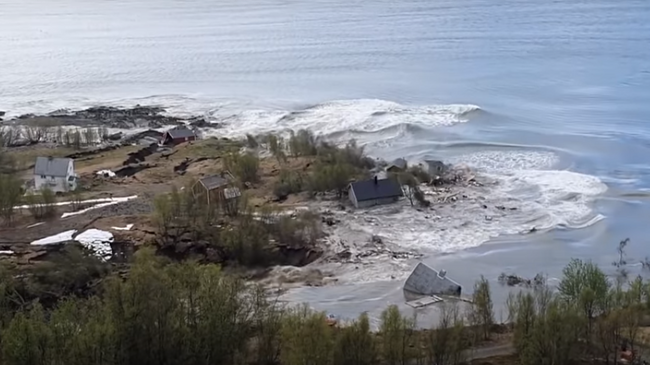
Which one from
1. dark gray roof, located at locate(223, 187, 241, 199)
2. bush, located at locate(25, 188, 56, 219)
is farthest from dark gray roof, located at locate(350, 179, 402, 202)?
bush, located at locate(25, 188, 56, 219)

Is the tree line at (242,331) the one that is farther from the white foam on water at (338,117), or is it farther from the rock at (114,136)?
the white foam on water at (338,117)

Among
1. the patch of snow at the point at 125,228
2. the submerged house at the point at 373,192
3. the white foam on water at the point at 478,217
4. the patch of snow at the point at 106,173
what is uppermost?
the patch of snow at the point at 106,173

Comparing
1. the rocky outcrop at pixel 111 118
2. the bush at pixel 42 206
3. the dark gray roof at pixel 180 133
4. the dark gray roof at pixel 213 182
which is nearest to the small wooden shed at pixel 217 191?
the dark gray roof at pixel 213 182

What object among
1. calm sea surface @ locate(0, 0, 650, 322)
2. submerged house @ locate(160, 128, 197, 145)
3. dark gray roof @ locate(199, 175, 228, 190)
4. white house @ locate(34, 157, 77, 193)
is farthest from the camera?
submerged house @ locate(160, 128, 197, 145)

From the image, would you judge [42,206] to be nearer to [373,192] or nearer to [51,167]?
[51,167]

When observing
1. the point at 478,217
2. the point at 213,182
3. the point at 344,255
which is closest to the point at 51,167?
the point at 213,182

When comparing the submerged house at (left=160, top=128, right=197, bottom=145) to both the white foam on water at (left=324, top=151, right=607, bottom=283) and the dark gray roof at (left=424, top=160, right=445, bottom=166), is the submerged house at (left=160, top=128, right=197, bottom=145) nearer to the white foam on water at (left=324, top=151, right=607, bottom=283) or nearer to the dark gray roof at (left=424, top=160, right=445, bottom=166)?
the dark gray roof at (left=424, top=160, right=445, bottom=166)

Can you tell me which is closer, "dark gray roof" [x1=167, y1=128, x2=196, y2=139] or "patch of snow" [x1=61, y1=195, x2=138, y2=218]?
"patch of snow" [x1=61, y1=195, x2=138, y2=218]
